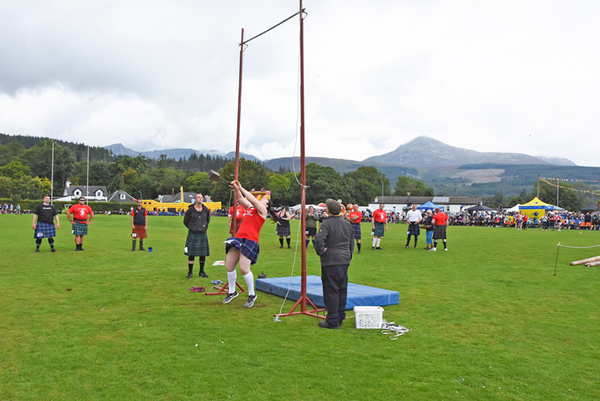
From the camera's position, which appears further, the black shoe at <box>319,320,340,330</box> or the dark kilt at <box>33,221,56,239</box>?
→ the dark kilt at <box>33,221,56,239</box>

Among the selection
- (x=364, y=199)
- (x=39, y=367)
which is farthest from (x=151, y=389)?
(x=364, y=199)

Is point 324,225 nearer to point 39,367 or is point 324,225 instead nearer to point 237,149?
point 237,149

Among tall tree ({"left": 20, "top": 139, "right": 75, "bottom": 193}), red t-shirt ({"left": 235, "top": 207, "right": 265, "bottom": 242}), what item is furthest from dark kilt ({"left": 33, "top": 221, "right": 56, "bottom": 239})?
tall tree ({"left": 20, "top": 139, "right": 75, "bottom": 193})

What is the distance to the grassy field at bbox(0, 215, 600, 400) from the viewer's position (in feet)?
13.1

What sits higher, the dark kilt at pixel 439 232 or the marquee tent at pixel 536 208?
the marquee tent at pixel 536 208

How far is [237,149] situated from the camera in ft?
27.8

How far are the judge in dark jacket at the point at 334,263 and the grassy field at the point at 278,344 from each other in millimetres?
261

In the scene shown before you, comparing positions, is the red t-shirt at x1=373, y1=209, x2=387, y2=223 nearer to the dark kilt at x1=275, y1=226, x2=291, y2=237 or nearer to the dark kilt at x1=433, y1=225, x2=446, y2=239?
the dark kilt at x1=433, y1=225, x2=446, y2=239

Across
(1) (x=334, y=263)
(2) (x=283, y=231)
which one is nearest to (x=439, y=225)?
(2) (x=283, y=231)

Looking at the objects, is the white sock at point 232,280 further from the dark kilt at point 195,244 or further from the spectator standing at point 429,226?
the spectator standing at point 429,226

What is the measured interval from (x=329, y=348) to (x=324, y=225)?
174 cm

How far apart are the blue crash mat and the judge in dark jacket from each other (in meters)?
0.78

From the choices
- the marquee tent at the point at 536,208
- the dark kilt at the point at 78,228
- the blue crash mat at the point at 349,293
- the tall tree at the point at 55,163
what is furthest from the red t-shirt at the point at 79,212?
the tall tree at the point at 55,163

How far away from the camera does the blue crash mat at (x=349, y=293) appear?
707cm
